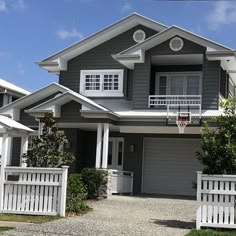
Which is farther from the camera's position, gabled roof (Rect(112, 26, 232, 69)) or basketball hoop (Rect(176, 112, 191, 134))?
gabled roof (Rect(112, 26, 232, 69))

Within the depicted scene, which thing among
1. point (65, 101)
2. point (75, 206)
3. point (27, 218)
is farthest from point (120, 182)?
point (27, 218)

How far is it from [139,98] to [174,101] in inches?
61.8

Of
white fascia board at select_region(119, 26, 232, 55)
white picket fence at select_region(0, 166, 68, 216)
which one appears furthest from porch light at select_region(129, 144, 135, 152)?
white picket fence at select_region(0, 166, 68, 216)

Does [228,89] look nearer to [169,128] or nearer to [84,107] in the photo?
[169,128]

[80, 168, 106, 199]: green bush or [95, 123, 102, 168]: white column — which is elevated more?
[95, 123, 102, 168]: white column

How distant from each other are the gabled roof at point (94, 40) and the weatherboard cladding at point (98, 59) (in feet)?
0.68

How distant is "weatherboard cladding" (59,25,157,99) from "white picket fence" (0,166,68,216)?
10223 millimetres

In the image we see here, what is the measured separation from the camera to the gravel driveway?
1064 cm

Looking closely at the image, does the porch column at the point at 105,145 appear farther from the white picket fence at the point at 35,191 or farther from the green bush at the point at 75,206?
the white picket fence at the point at 35,191

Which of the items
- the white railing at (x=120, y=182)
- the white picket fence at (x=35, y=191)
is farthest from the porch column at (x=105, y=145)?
the white picket fence at (x=35, y=191)

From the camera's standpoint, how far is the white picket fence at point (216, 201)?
445 inches

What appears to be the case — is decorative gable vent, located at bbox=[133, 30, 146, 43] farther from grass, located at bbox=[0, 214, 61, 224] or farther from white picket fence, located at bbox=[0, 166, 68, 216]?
grass, located at bbox=[0, 214, 61, 224]

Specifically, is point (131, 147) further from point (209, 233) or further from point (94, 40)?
point (209, 233)

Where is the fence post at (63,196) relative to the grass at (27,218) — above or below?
above
